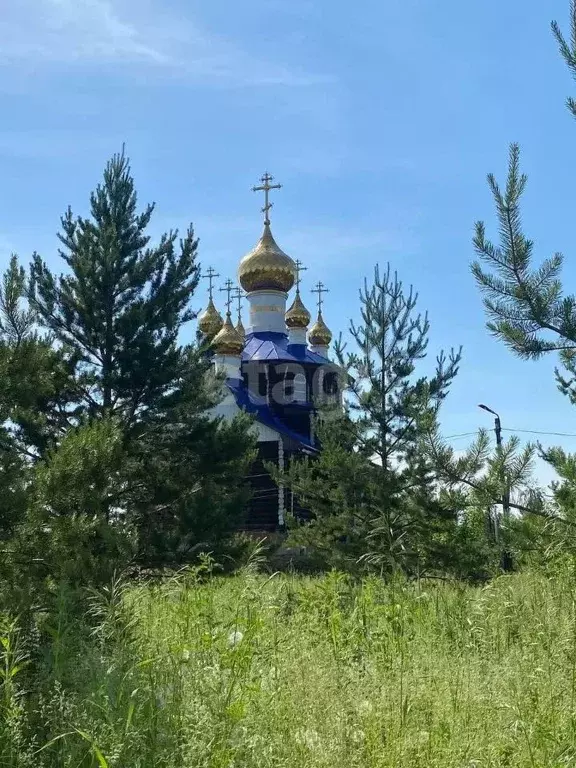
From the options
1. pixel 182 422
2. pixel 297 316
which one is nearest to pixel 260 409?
pixel 297 316

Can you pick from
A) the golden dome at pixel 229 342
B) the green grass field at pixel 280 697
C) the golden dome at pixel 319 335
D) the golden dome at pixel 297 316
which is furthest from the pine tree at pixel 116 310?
the golden dome at pixel 319 335

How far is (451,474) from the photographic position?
15.3ft

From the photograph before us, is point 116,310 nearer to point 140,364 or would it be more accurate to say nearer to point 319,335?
point 140,364

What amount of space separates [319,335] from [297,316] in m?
3.64

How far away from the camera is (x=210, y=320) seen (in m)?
29.3

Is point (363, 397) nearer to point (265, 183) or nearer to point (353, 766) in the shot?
point (353, 766)

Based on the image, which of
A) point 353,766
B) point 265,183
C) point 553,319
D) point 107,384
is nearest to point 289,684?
point 353,766

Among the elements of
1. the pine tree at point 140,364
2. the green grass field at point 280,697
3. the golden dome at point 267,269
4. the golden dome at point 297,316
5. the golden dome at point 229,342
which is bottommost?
the green grass field at point 280,697

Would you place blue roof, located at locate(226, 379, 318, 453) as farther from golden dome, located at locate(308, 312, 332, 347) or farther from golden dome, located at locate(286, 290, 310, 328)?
golden dome, located at locate(308, 312, 332, 347)

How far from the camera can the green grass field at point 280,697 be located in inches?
98.6

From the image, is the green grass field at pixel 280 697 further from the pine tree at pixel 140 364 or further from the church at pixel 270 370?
the church at pixel 270 370

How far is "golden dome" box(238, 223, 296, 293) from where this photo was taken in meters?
25.8

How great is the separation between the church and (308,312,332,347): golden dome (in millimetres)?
3133

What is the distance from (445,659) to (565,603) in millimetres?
927
